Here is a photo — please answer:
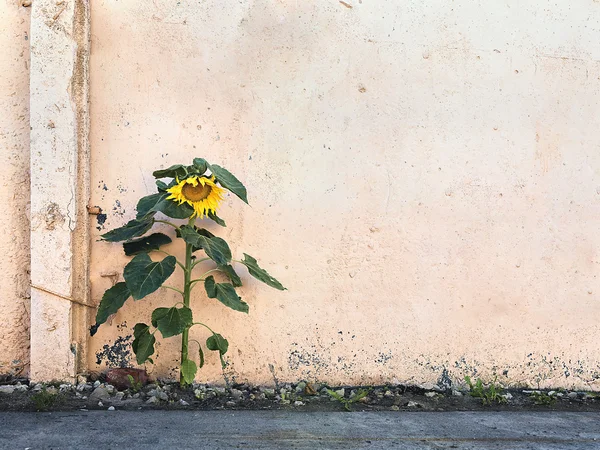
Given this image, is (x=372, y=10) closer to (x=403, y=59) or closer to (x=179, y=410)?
(x=403, y=59)

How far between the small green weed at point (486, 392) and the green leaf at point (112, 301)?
1.92m

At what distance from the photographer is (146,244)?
3270mm

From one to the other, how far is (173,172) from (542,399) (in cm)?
233

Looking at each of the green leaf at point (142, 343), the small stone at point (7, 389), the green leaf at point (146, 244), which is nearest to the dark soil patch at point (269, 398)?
the small stone at point (7, 389)

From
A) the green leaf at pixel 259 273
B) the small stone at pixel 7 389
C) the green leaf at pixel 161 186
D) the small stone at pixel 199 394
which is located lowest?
the small stone at pixel 199 394

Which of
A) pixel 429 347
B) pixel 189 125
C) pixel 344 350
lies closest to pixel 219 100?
pixel 189 125

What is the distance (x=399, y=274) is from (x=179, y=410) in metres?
1.39

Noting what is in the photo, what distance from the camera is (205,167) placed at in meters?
3.08

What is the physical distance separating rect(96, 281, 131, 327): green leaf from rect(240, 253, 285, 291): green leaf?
1.99 feet

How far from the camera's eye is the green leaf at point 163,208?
2986 mm

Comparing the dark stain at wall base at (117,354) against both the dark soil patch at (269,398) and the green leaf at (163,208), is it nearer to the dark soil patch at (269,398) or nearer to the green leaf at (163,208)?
the dark soil patch at (269,398)

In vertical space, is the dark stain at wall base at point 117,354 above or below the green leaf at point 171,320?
below

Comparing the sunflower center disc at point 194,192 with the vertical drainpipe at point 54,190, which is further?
the vertical drainpipe at point 54,190

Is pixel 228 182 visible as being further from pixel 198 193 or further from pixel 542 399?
pixel 542 399
